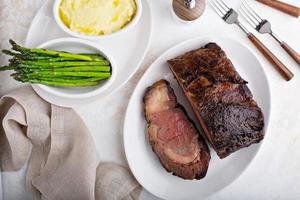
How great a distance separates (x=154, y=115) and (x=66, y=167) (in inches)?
26.2

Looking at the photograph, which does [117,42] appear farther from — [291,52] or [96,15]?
[291,52]

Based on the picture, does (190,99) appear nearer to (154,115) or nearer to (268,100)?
(154,115)

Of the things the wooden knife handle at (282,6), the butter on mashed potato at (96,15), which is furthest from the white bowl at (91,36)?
the wooden knife handle at (282,6)

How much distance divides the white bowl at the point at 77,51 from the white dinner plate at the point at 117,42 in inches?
2.1

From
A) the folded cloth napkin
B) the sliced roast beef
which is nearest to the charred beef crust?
the sliced roast beef

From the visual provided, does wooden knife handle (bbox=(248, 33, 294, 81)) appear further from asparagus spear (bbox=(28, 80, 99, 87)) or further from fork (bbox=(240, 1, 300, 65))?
asparagus spear (bbox=(28, 80, 99, 87))

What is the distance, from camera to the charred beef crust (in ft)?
8.62

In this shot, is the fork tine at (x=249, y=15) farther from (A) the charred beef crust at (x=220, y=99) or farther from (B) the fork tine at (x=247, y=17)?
(A) the charred beef crust at (x=220, y=99)

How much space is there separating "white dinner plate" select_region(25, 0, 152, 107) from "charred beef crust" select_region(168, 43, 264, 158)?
25 centimetres

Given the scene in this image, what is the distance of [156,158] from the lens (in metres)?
2.85

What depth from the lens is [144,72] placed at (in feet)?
9.45

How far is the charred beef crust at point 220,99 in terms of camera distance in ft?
8.62

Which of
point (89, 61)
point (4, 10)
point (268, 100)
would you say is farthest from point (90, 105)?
point (268, 100)

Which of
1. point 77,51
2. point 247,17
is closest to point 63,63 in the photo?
point 77,51
